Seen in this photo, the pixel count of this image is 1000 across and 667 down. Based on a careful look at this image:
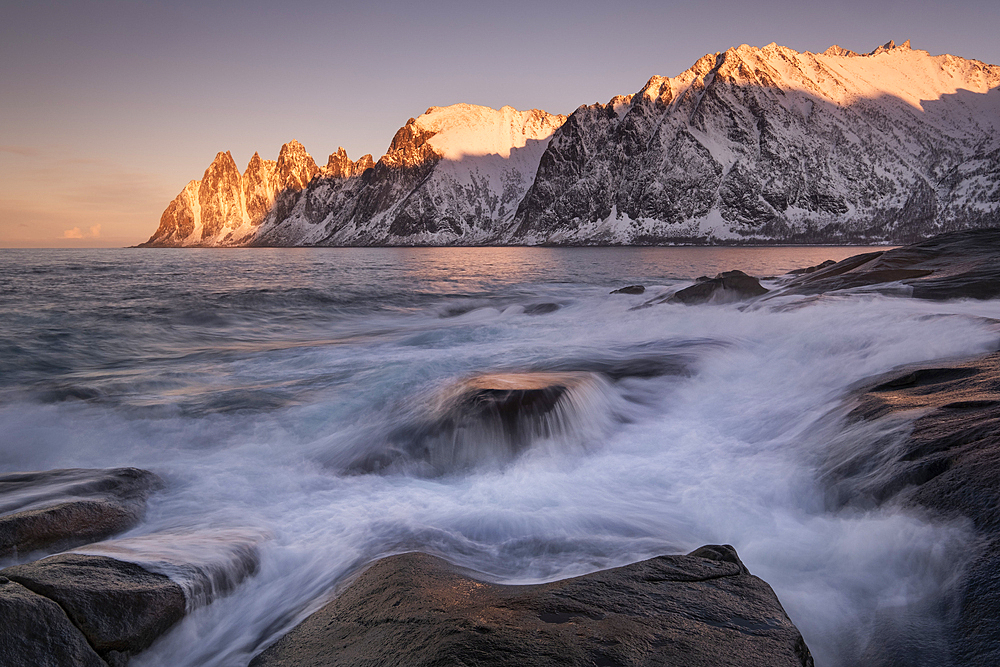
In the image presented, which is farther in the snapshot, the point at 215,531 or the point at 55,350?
the point at 55,350

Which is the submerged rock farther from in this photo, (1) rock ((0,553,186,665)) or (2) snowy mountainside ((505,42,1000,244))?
(2) snowy mountainside ((505,42,1000,244))

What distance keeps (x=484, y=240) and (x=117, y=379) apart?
171872 mm

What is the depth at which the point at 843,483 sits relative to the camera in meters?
3.76

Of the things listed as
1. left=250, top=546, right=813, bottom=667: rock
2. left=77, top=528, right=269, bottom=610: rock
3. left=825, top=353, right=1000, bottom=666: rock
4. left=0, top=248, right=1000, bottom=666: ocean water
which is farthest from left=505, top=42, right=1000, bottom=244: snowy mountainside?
left=250, top=546, right=813, bottom=667: rock

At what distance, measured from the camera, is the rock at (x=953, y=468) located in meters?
2.19

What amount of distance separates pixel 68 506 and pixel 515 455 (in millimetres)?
3439

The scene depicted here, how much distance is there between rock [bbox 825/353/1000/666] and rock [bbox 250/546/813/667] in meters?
0.79

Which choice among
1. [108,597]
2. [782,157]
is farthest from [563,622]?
[782,157]

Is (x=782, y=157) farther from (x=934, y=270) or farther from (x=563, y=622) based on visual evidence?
A: (x=563, y=622)

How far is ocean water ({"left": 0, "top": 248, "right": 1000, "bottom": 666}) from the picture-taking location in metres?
2.91

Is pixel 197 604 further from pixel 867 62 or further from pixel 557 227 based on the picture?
pixel 867 62

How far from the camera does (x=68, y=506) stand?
11.6 ft

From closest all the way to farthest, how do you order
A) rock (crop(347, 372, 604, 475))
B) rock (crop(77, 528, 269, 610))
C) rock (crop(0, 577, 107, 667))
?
rock (crop(0, 577, 107, 667))
rock (crop(77, 528, 269, 610))
rock (crop(347, 372, 604, 475))

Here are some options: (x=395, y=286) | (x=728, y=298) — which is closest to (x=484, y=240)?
(x=395, y=286)
